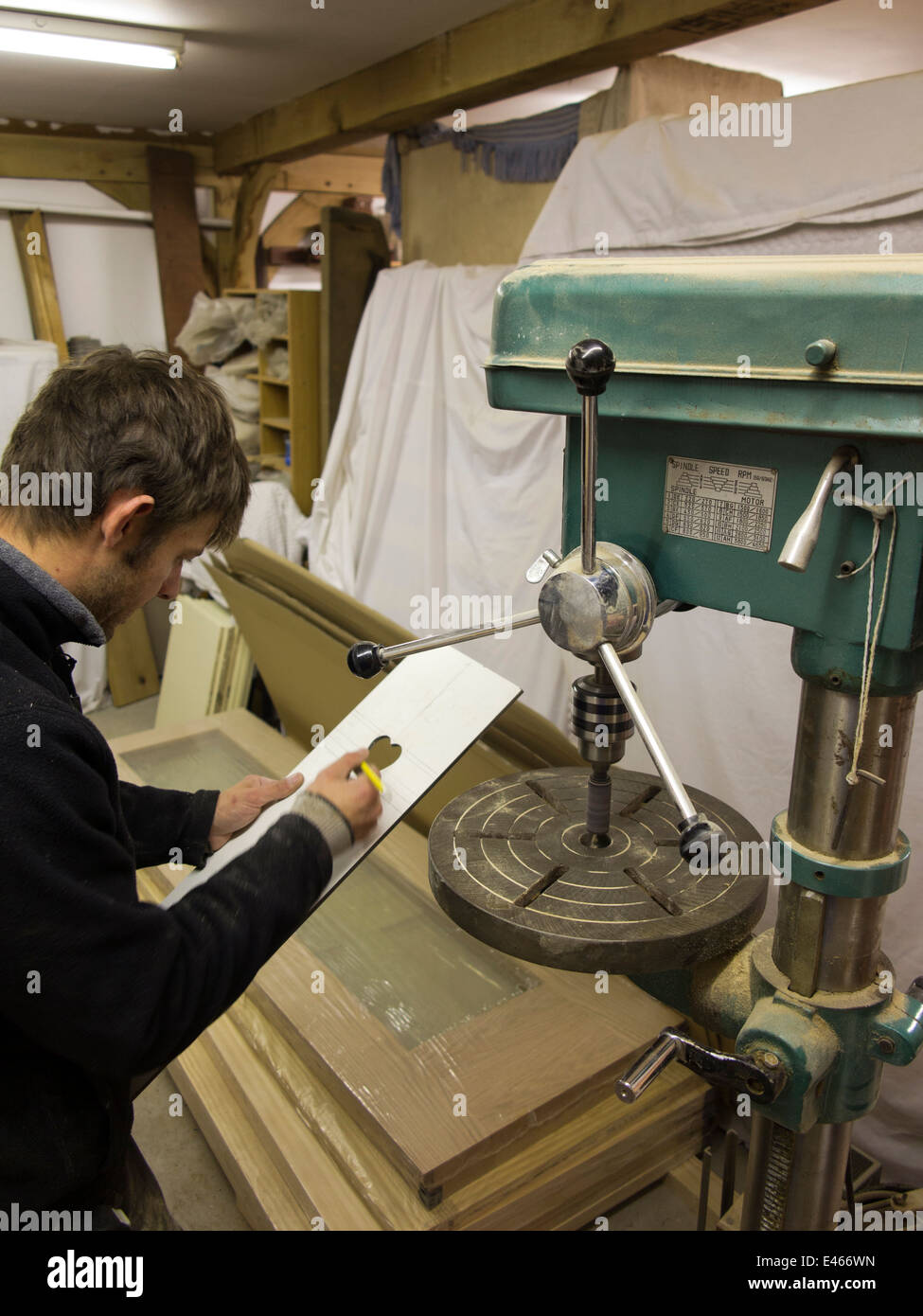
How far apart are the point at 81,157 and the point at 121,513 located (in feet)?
14.4

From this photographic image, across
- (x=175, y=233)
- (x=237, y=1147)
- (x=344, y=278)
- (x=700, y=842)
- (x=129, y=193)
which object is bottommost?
(x=237, y=1147)

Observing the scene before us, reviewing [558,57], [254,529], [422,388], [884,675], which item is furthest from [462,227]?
[884,675]

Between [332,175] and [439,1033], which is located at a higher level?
[332,175]

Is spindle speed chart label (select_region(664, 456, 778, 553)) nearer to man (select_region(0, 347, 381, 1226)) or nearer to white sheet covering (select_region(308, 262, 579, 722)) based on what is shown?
man (select_region(0, 347, 381, 1226))

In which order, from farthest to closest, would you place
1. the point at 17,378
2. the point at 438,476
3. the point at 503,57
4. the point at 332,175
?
the point at 332,175
the point at 17,378
the point at 438,476
the point at 503,57

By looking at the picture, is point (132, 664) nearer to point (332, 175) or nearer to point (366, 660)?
point (332, 175)

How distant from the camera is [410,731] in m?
1.21

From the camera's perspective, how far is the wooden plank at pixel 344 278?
3391 mm

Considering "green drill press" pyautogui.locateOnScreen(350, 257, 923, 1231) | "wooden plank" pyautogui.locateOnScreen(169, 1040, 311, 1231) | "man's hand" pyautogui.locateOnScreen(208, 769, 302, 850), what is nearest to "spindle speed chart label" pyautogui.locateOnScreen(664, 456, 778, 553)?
"green drill press" pyautogui.locateOnScreen(350, 257, 923, 1231)

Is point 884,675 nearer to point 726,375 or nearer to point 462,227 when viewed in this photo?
point 726,375

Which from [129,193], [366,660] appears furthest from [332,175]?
[366,660]

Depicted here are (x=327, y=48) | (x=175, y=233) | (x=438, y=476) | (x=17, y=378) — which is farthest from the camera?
(x=175, y=233)

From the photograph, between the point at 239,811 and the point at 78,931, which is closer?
the point at 78,931

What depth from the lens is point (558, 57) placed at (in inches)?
91.4
